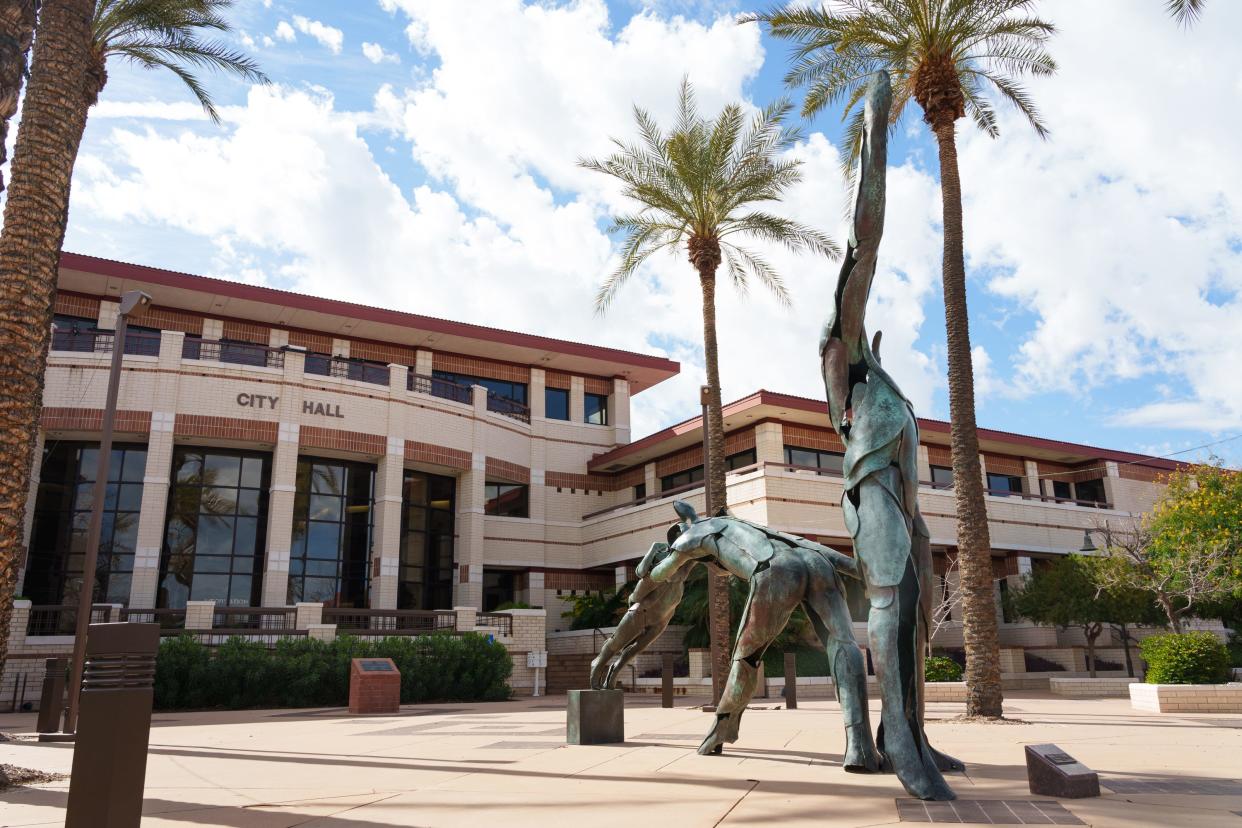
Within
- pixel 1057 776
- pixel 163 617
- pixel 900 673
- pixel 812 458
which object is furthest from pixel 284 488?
pixel 1057 776

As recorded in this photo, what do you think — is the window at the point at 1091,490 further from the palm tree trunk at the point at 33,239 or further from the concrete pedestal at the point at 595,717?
the palm tree trunk at the point at 33,239

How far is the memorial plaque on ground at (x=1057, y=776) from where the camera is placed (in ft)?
20.6

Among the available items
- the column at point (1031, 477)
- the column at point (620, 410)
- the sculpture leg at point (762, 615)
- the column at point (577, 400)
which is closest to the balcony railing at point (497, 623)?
the column at point (577, 400)

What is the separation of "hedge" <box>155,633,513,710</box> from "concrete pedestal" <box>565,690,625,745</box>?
12.2 meters

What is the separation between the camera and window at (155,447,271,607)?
25047mm

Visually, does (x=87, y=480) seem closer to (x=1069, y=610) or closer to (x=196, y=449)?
(x=196, y=449)

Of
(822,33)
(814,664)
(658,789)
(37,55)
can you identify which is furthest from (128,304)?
(814,664)

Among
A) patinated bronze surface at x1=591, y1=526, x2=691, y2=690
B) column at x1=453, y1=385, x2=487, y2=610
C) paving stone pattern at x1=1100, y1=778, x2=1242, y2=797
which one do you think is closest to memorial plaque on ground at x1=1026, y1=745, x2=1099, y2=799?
paving stone pattern at x1=1100, y1=778, x2=1242, y2=797

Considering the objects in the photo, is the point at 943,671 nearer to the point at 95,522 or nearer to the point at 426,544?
the point at 95,522

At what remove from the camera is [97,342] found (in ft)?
80.5

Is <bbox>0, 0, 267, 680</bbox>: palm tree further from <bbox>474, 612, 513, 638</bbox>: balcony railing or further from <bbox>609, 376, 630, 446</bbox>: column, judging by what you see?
<bbox>609, 376, 630, 446</bbox>: column

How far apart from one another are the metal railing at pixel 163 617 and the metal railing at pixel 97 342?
7.31 meters

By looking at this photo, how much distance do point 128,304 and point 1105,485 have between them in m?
38.4

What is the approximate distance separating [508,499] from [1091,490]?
26.2 meters
